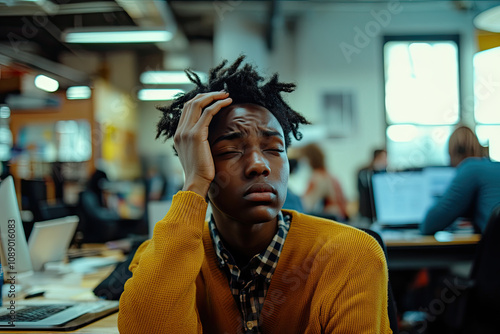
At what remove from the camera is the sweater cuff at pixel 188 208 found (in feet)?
3.41

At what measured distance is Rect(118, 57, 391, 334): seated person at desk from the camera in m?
0.98

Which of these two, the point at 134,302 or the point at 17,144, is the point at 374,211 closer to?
the point at 134,302

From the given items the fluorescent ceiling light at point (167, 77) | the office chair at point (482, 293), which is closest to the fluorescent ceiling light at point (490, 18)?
the office chair at point (482, 293)

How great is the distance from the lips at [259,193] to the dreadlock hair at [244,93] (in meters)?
0.25

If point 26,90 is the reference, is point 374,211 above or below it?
below

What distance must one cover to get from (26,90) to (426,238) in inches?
191

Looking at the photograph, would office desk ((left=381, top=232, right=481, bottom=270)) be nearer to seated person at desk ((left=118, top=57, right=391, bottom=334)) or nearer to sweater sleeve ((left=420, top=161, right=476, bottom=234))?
sweater sleeve ((left=420, top=161, right=476, bottom=234))

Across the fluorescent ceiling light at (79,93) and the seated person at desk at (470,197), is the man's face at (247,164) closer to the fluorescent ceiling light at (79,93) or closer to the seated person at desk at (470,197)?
the seated person at desk at (470,197)

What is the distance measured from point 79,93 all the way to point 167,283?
247 inches

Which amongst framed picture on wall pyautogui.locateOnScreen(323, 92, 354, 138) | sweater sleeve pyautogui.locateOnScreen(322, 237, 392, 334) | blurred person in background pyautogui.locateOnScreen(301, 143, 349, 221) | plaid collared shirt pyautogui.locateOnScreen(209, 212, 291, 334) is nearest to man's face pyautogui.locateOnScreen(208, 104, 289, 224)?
plaid collared shirt pyautogui.locateOnScreen(209, 212, 291, 334)

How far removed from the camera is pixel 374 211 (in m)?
3.10

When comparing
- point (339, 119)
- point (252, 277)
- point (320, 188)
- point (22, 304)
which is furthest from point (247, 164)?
point (339, 119)

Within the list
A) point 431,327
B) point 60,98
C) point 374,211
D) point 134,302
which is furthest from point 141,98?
point 134,302

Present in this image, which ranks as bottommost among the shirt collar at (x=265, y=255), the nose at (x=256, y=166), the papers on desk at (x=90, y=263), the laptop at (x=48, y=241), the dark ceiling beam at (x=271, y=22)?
the papers on desk at (x=90, y=263)
